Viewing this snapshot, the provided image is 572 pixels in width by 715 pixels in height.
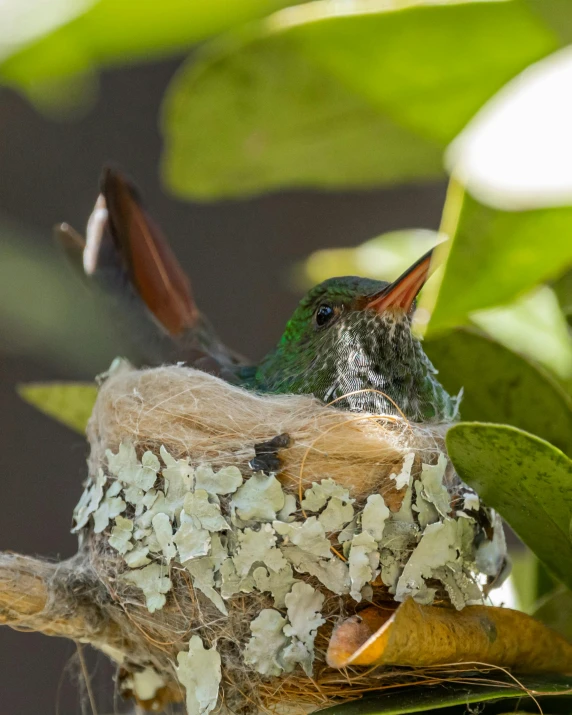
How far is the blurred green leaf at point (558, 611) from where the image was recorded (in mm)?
1118

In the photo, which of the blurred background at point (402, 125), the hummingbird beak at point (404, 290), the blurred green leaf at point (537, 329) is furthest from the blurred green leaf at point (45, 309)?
the blurred green leaf at point (537, 329)

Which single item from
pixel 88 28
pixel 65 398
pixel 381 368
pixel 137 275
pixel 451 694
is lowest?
pixel 451 694

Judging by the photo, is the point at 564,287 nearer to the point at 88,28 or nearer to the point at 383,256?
the point at 383,256

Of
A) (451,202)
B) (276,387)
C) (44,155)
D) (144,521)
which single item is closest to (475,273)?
(451,202)

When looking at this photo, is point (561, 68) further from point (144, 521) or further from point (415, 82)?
point (144, 521)

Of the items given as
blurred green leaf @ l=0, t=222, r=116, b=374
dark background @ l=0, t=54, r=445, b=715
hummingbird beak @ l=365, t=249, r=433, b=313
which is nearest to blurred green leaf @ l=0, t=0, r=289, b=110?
hummingbird beak @ l=365, t=249, r=433, b=313

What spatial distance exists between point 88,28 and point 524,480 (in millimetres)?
672

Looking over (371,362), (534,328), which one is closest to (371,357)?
(371,362)

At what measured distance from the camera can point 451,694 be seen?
0.90 metres

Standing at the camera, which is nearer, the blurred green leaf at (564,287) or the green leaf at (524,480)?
the green leaf at (524,480)

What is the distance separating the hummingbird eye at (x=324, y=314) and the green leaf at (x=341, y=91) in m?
0.23

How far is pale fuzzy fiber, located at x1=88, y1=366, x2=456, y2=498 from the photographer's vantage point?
1147 millimetres

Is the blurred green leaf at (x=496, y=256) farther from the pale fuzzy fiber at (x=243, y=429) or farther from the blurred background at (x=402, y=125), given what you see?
the pale fuzzy fiber at (x=243, y=429)

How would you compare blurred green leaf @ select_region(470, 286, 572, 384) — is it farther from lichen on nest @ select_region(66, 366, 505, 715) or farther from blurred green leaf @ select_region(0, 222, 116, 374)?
blurred green leaf @ select_region(0, 222, 116, 374)
